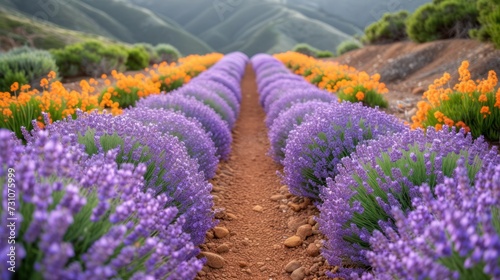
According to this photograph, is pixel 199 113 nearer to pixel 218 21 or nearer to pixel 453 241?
pixel 453 241

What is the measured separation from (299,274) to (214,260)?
681 mm

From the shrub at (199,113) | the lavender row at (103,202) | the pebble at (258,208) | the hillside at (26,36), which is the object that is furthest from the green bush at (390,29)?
the hillside at (26,36)

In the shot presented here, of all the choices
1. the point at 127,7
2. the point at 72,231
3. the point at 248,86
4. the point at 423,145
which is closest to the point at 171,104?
the point at 423,145

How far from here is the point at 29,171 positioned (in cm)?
114

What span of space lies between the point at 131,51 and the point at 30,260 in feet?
61.3

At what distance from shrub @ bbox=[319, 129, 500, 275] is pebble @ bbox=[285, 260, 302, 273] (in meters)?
0.51

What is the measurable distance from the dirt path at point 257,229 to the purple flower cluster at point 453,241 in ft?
4.85

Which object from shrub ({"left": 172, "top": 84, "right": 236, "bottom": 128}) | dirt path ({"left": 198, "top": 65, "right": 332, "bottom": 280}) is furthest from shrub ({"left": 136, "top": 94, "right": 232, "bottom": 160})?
shrub ({"left": 172, "top": 84, "right": 236, "bottom": 128})

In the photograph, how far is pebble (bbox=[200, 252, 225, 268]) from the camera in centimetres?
310

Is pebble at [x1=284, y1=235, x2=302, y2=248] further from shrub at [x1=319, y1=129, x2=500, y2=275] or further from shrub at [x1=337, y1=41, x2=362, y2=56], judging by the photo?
shrub at [x1=337, y1=41, x2=362, y2=56]

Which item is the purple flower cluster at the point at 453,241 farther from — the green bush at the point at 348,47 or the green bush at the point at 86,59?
the green bush at the point at 348,47

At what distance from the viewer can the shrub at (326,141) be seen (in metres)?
3.58

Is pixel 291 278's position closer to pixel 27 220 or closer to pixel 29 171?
pixel 27 220

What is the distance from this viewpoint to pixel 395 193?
96.2 inches
